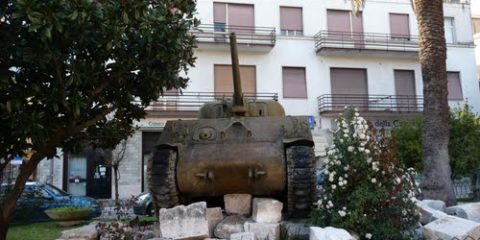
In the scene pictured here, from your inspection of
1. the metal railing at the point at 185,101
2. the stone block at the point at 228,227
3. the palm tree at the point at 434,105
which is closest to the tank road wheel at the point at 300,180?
the stone block at the point at 228,227

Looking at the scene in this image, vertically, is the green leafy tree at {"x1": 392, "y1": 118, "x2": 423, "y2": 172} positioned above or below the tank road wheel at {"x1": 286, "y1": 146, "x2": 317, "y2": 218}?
above

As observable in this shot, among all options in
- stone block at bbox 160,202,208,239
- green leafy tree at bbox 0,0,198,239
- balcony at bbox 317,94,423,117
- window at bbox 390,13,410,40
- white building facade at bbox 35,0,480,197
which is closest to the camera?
green leafy tree at bbox 0,0,198,239

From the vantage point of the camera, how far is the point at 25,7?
5738 mm

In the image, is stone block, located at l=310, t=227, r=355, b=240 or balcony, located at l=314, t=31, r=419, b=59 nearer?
stone block, located at l=310, t=227, r=355, b=240

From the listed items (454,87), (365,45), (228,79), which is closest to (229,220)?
(228,79)

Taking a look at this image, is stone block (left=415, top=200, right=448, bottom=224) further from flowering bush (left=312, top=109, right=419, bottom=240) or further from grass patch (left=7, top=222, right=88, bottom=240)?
grass patch (left=7, top=222, right=88, bottom=240)

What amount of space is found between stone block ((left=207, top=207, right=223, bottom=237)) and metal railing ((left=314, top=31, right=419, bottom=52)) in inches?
685

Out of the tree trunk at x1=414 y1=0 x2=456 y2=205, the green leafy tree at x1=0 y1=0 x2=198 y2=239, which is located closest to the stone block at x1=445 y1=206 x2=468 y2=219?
the tree trunk at x1=414 y1=0 x2=456 y2=205

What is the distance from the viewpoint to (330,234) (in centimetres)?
621

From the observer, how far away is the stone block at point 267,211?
7.65 meters

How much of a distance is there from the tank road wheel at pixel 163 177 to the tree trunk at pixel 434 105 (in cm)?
585

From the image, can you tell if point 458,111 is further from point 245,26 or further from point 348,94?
point 245,26

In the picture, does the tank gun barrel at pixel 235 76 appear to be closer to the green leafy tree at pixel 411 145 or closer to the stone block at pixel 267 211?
the stone block at pixel 267 211

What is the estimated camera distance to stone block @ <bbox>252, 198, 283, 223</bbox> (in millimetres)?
7648
